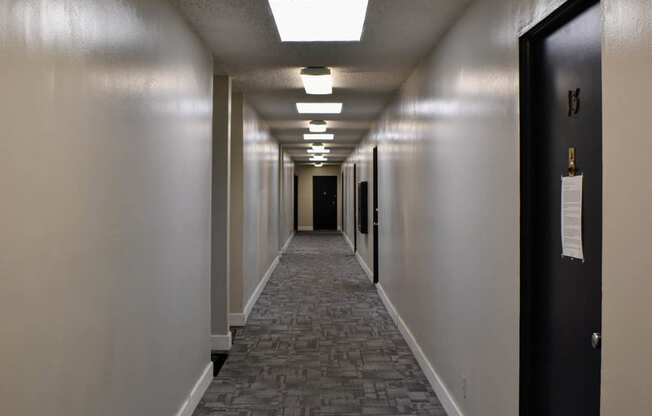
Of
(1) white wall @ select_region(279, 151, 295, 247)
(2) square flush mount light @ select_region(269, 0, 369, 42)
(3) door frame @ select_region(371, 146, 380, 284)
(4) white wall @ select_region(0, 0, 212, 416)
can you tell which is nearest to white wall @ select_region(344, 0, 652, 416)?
(2) square flush mount light @ select_region(269, 0, 369, 42)

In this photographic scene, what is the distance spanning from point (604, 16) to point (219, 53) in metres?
2.83

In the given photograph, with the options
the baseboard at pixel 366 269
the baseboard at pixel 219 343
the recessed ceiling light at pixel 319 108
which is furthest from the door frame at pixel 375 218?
the baseboard at pixel 219 343

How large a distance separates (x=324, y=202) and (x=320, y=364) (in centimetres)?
1406

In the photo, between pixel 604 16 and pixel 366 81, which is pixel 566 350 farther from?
pixel 366 81

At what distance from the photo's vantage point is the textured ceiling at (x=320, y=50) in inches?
115

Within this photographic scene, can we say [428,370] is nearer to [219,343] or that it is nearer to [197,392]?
[197,392]

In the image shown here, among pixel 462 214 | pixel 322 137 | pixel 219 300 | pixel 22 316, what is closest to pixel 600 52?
pixel 462 214

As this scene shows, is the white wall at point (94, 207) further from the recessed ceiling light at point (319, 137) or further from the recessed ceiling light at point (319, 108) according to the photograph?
the recessed ceiling light at point (319, 137)

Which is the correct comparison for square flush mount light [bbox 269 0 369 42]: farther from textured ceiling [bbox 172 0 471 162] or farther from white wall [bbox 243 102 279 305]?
→ white wall [bbox 243 102 279 305]

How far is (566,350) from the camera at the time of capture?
6.21ft

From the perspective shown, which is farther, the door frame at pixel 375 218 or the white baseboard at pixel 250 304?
the door frame at pixel 375 218

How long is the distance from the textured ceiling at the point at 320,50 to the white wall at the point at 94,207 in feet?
1.04

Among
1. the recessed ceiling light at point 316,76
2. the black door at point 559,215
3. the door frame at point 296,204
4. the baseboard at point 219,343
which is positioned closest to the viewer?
the black door at point 559,215

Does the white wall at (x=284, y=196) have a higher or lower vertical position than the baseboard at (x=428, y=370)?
higher
